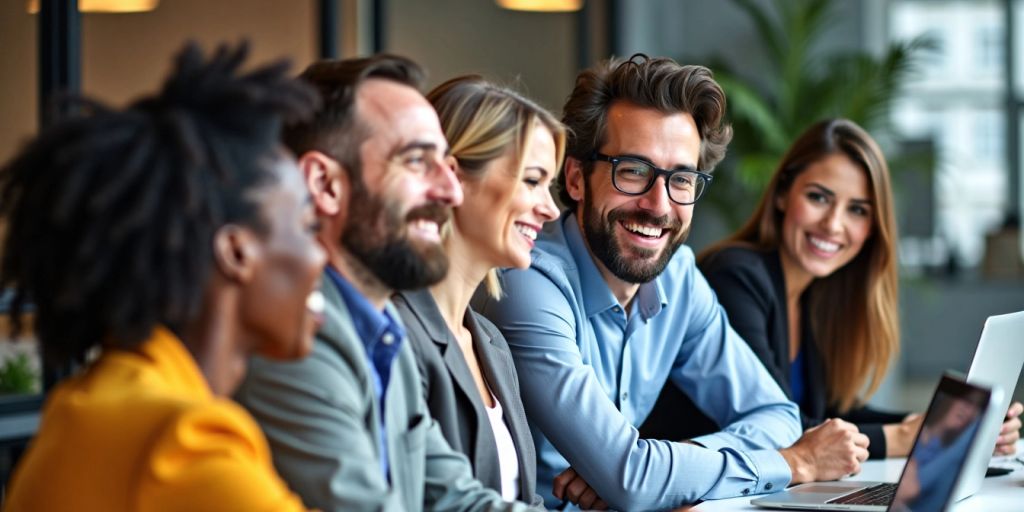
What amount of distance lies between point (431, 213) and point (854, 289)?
1.97m

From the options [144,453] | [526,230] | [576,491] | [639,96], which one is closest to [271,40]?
[639,96]

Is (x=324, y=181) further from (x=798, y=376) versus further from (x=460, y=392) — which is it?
(x=798, y=376)

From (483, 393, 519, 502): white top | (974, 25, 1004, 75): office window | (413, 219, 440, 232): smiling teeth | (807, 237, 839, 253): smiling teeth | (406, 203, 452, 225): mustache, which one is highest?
(974, 25, 1004, 75): office window

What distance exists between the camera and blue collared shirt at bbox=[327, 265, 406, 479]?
1.76 metres

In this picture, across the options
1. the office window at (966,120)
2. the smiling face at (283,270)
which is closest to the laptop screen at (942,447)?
the smiling face at (283,270)

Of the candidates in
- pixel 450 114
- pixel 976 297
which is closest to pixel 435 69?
pixel 450 114

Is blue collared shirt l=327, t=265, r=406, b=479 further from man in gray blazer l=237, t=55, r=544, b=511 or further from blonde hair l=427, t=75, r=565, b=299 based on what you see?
blonde hair l=427, t=75, r=565, b=299

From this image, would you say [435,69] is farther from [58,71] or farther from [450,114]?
[450,114]

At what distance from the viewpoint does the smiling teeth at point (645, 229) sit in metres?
2.70

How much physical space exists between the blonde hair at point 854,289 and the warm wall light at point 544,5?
9.61 ft

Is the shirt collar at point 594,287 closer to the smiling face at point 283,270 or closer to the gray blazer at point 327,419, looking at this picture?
the gray blazer at point 327,419

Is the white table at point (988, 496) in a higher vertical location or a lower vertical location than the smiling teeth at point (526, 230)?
lower

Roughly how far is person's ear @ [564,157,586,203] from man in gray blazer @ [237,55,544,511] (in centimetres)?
96

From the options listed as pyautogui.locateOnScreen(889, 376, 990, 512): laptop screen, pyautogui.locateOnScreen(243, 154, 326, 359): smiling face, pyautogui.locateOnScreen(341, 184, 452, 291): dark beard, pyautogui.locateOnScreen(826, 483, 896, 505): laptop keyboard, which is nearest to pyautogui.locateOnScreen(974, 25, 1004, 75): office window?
pyautogui.locateOnScreen(826, 483, 896, 505): laptop keyboard
